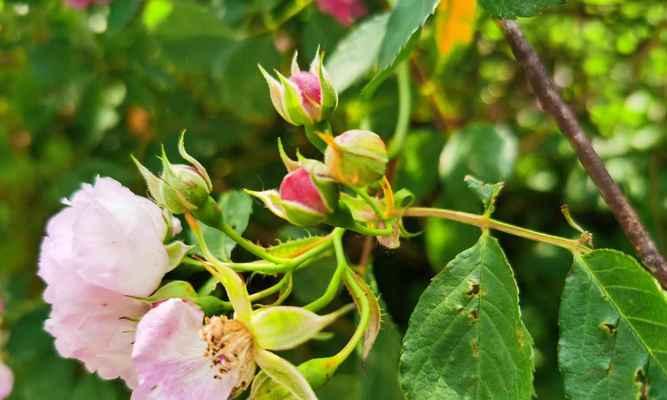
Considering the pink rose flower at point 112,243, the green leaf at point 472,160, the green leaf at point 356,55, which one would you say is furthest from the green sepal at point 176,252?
the green leaf at point 472,160

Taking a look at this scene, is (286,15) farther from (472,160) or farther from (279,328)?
(279,328)

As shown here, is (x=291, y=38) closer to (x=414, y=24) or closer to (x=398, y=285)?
(x=398, y=285)

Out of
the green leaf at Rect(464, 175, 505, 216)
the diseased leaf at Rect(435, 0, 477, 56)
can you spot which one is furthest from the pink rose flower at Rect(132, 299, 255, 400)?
the diseased leaf at Rect(435, 0, 477, 56)

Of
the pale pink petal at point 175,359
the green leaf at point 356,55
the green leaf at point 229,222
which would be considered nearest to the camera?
the pale pink petal at point 175,359

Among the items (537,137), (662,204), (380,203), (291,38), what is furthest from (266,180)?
(380,203)

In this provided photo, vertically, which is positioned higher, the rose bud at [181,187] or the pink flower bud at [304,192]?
the pink flower bud at [304,192]

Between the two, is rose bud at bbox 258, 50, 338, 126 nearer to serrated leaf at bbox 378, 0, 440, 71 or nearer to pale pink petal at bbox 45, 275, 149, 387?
serrated leaf at bbox 378, 0, 440, 71

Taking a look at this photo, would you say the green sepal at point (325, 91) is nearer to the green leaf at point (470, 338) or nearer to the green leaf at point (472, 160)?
the green leaf at point (470, 338)
